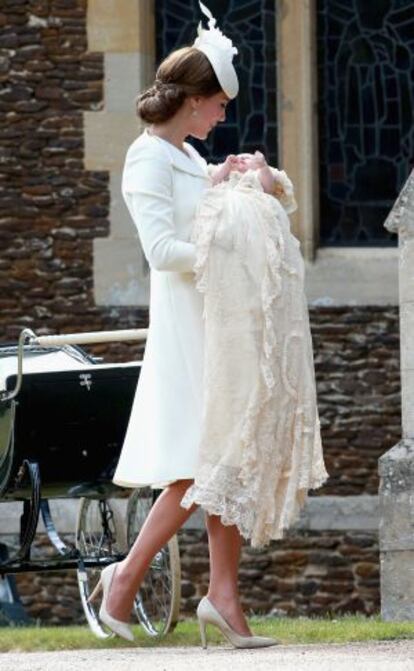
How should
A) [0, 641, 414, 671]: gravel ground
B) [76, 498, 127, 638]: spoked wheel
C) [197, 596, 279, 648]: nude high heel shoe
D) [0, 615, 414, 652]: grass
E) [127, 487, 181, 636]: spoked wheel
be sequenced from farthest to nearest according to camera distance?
[76, 498, 127, 638]: spoked wheel
[127, 487, 181, 636]: spoked wheel
[0, 615, 414, 652]: grass
[197, 596, 279, 648]: nude high heel shoe
[0, 641, 414, 671]: gravel ground

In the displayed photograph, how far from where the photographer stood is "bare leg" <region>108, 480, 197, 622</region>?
23.6ft

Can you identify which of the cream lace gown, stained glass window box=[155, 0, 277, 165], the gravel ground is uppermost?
stained glass window box=[155, 0, 277, 165]

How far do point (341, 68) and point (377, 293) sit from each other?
1428 millimetres

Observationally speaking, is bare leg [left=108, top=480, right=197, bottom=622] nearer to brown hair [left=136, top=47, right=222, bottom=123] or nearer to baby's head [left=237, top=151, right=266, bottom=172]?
baby's head [left=237, top=151, right=266, bottom=172]

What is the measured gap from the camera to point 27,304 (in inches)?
545

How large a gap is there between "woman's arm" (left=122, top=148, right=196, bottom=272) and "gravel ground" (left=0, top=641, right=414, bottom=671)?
3.84ft

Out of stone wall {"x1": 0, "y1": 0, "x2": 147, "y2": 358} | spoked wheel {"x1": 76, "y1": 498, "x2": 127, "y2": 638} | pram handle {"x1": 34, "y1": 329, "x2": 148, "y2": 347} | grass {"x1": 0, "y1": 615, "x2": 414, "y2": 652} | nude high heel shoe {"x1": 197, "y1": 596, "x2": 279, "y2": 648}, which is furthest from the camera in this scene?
stone wall {"x1": 0, "y1": 0, "x2": 147, "y2": 358}

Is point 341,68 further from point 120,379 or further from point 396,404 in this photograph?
point 120,379

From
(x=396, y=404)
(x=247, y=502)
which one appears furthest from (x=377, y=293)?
(x=247, y=502)

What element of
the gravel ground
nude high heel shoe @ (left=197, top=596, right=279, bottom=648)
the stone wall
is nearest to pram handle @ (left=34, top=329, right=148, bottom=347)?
the gravel ground

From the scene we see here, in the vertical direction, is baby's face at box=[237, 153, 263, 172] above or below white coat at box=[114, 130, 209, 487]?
above

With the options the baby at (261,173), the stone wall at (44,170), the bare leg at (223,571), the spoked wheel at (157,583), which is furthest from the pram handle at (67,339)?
the stone wall at (44,170)

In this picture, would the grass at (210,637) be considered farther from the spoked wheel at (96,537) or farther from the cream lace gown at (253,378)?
the cream lace gown at (253,378)

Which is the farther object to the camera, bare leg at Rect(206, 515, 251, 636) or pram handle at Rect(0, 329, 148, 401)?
pram handle at Rect(0, 329, 148, 401)
